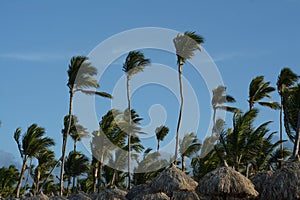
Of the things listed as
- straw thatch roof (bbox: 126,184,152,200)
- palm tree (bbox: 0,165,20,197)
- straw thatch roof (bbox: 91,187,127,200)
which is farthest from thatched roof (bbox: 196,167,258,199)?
palm tree (bbox: 0,165,20,197)

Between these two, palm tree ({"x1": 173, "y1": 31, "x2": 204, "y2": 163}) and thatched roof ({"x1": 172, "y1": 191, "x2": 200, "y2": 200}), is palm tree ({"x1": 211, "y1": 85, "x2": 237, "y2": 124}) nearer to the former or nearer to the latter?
palm tree ({"x1": 173, "y1": 31, "x2": 204, "y2": 163})

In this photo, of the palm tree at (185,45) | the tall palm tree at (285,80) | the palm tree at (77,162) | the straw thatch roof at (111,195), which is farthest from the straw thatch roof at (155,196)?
the palm tree at (77,162)

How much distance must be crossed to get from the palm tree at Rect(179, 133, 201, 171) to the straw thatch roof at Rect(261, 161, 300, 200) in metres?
19.2

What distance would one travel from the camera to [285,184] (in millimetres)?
18562

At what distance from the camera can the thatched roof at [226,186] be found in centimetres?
1997

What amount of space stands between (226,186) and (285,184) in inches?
97.2

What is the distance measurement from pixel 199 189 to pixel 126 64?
16.1 m

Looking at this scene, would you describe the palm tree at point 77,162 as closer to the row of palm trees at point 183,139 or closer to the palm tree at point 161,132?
the row of palm trees at point 183,139

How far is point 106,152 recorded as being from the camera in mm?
36344

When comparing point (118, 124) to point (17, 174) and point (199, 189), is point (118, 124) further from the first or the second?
point (17, 174)

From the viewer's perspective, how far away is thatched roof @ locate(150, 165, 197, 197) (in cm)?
2147

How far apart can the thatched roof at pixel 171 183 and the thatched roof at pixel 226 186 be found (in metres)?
1.09

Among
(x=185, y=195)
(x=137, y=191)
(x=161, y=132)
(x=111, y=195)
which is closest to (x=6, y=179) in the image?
(x=161, y=132)

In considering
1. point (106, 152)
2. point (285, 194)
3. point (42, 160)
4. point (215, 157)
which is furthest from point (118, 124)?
point (285, 194)
